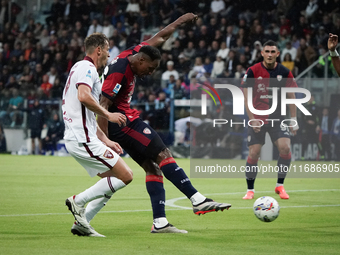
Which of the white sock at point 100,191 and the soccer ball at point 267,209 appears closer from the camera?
the white sock at point 100,191

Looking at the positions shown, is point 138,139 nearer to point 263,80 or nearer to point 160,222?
point 160,222

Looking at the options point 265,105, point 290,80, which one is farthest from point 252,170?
point 290,80

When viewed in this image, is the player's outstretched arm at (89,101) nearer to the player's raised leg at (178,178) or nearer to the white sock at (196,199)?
the player's raised leg at (178,178)

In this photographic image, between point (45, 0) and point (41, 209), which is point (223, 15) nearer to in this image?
point (45, 0)

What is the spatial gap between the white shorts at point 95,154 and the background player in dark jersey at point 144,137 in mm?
457

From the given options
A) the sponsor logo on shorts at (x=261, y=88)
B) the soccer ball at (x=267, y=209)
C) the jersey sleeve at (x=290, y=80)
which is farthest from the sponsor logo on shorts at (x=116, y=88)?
the jersey sleeve at (x=290, y=80)

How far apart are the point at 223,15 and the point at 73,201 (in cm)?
1764

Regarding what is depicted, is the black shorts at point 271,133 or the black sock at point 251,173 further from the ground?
the black shorts at point 271,133

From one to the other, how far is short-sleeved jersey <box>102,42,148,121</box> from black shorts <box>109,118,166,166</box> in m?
0.13

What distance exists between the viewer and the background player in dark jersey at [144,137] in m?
5.82

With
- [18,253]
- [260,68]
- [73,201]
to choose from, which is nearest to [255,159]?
[260,68]

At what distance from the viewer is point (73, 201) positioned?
222 inches

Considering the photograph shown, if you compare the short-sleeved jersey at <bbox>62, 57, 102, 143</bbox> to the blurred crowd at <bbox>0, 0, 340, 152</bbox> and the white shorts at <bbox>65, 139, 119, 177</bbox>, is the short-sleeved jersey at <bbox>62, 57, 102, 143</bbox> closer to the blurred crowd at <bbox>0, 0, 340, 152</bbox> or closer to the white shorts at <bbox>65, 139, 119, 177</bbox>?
the white shorts at <bbox>65, 139, 119, 177</bbox>

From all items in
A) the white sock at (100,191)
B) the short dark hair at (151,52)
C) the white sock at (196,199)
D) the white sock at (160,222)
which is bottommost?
the white sock at (160,222)
